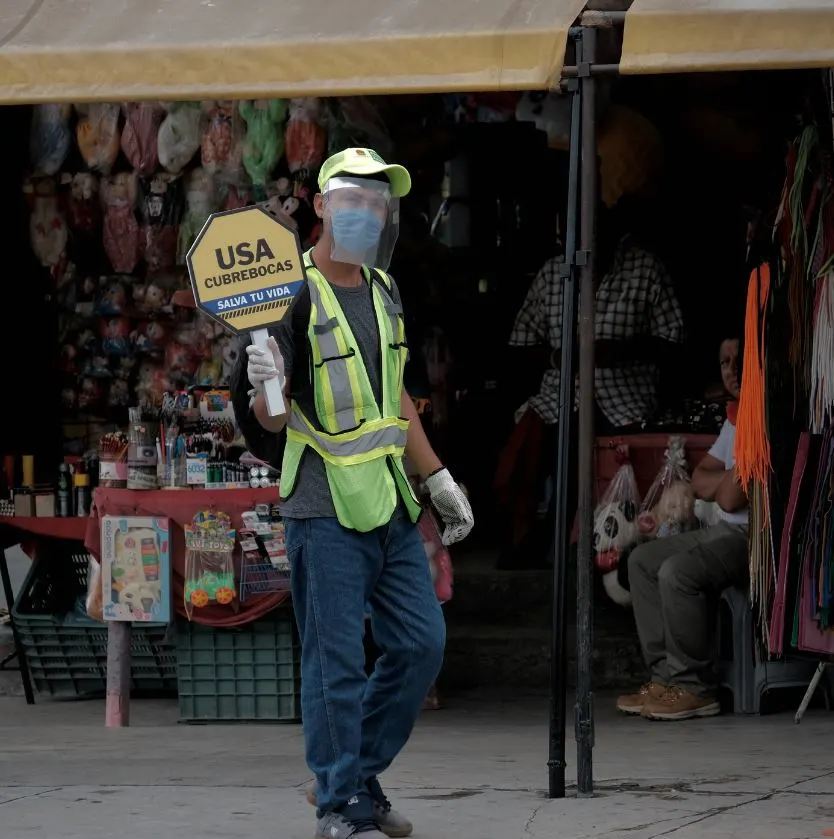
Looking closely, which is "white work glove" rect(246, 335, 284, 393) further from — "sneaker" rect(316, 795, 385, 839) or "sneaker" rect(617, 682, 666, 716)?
"sneaker" rect(617, 682, 666, 716)

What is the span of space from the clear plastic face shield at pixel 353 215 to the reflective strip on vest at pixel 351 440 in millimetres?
455

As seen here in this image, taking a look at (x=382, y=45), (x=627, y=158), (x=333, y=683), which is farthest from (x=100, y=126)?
(x=333, y=683)

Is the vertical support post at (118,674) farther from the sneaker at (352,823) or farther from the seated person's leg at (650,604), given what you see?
the sneaker at (352,823)

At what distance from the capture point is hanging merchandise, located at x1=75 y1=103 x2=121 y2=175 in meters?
8.24

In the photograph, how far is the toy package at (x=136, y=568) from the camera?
23.0ft

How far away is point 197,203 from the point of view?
8.11m

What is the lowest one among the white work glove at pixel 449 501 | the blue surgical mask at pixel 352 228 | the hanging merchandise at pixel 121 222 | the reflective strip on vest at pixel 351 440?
the white work glove at pixel 449 501

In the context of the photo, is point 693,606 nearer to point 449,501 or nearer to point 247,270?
point 449,501

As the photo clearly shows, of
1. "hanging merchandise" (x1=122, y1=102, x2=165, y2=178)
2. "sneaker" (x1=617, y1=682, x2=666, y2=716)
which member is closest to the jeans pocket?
"sneaker" (x1=617, y1=682, x2=666, y2=716)

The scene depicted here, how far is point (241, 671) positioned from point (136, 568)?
601 mm

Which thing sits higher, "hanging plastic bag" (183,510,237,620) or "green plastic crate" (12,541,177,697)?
"hanging plastic bag" (183,510,237,620)

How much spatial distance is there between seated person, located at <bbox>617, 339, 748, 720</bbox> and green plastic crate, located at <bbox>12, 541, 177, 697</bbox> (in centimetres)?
208

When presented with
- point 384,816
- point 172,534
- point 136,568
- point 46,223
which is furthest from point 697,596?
point 46,223

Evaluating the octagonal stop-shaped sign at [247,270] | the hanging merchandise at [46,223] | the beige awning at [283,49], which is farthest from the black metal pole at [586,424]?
the hanging merchandise at [46,223]
